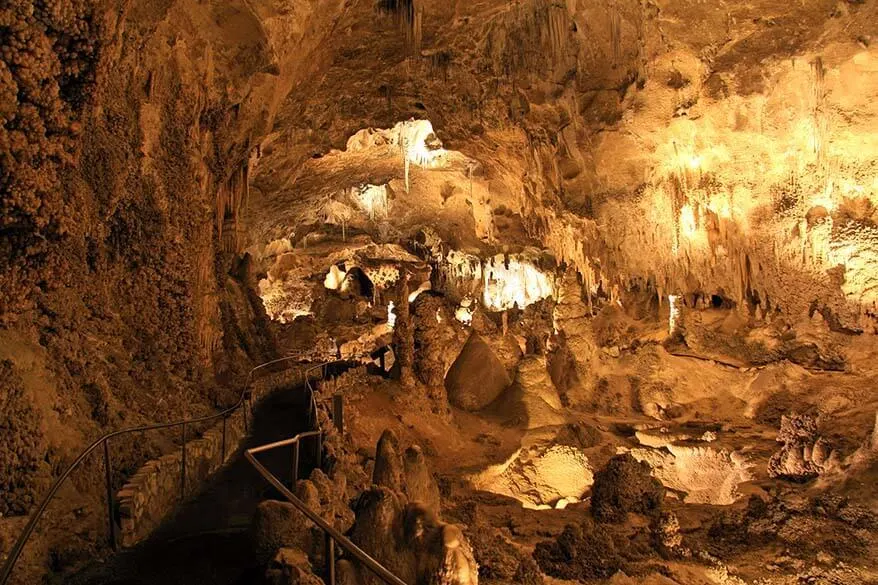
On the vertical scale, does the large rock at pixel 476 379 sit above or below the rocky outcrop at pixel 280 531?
below

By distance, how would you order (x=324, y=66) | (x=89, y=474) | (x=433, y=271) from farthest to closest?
(x=433, y=271) < (x=324, y=66) < (x=89, y=474)

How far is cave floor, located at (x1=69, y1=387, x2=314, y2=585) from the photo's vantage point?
465 centimetres

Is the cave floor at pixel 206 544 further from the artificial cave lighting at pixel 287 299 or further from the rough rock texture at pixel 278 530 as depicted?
the artificial cave lighting at pixel 287 299

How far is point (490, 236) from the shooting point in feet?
73.7

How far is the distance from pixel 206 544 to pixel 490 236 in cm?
1809

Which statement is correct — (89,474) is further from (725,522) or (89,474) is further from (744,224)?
(744,224)

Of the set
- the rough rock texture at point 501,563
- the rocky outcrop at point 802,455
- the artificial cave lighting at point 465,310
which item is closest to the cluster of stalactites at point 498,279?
the artificial cave lighting at point 465,310

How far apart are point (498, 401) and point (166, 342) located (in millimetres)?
Answer: 7785

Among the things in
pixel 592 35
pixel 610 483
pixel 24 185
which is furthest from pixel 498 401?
pixel 24 185

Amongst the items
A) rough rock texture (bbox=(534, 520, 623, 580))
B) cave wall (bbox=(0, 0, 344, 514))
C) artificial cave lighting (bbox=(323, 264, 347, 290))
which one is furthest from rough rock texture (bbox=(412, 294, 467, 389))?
artificial cave lighting (bbox=(323, 264, 347, 290))

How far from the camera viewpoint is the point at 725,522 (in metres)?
9.16

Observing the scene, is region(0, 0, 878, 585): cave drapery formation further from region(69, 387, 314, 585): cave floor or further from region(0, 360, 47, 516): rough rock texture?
region(69, 387, 314, 585): cave floor

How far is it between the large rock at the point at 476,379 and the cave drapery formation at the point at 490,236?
0.29 feet

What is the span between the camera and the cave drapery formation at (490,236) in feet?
17.1
